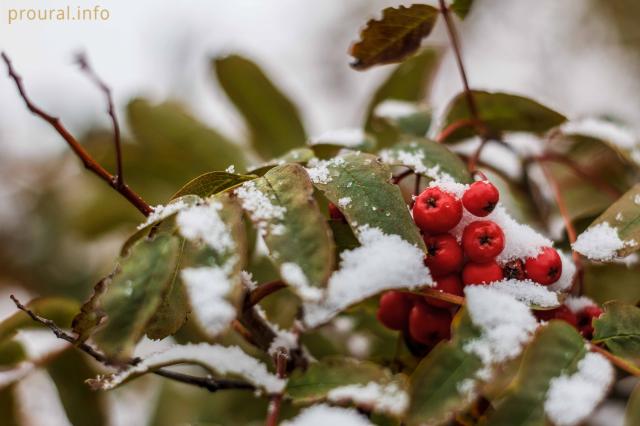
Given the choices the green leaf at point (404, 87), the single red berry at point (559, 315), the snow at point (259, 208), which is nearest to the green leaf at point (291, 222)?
the snow at point (259, 208)

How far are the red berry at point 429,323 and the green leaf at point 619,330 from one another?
189 mm

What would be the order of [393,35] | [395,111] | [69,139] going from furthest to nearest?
1. [395,111]
2. [393,35]
3. [69,139]

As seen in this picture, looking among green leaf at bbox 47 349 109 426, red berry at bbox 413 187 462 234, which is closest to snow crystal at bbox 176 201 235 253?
red berry at bbox 413 187 462 234

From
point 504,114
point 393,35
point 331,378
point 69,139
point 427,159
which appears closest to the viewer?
point 331,378

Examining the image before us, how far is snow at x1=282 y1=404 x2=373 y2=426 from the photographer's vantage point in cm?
61

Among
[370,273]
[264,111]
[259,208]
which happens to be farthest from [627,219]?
[264,111]

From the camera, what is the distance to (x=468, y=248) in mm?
755

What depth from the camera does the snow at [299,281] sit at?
57 cm

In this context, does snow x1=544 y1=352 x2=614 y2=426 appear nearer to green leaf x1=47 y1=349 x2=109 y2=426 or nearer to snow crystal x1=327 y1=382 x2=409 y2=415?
snow crystal x1=327 y1=382 x2=409 y2=415

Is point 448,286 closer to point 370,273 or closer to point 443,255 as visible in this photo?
point 443,255

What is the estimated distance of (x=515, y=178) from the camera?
1.40 metres

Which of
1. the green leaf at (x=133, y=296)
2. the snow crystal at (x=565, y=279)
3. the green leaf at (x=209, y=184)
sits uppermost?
the green leaf at (x=209, y=184)

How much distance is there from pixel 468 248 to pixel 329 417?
274mm

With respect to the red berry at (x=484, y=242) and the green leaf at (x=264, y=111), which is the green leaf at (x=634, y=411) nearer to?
the red berry at (x=484, y=242)
